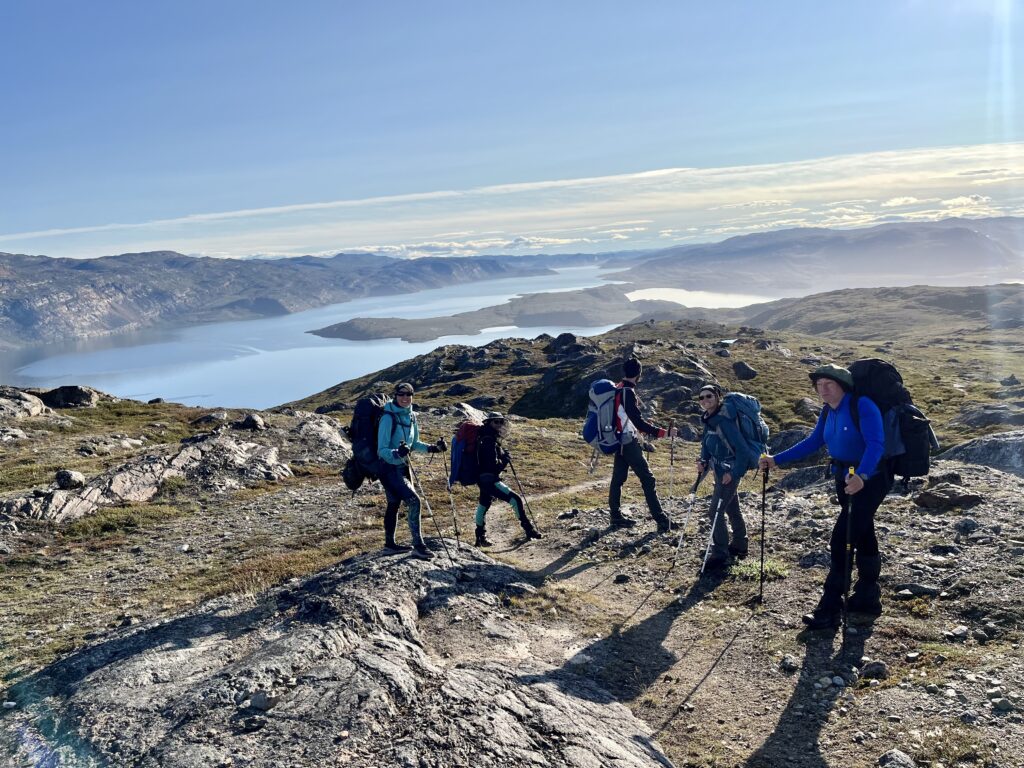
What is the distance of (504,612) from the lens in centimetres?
1080

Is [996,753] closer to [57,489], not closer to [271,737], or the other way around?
[271,737]

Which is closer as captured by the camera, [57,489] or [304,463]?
[57,489]

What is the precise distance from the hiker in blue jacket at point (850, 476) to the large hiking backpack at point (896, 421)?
170mm

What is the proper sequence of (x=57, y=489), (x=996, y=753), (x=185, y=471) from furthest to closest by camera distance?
(x=185, y=471), (x=57, y=489), (x=996, y=753)

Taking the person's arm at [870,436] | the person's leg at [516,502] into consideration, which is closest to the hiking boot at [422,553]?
the person's leg at [516,502]

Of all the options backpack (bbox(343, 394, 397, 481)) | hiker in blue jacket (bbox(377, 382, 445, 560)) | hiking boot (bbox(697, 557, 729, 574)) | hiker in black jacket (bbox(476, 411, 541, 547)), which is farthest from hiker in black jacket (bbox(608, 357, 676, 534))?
backpack (bbox(343, 394, 397, 481))

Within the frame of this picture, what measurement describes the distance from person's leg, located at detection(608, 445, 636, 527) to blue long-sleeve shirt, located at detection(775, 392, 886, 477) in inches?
205

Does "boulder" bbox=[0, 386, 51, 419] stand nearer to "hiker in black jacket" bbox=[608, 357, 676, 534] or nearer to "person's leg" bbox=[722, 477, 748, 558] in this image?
"hiker in black jacket" bbox=[608, 357, 676, 534]

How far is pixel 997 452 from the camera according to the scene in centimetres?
2047

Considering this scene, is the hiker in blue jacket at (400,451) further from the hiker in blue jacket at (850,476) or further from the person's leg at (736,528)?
the hiker in blue jacket at (850,476)

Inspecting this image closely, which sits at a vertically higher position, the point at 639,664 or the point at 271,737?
the point at 271,737

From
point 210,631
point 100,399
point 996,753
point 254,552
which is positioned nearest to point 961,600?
point 996,753

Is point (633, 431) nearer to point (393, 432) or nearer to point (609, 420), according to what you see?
point (609, 420)

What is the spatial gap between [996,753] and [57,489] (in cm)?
2413
